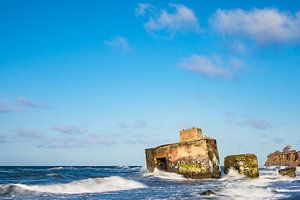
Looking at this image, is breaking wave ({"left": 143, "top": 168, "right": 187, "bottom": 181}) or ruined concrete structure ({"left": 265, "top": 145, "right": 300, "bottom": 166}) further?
ruined concrete structure ({"left": 265, "top": 145, "right": 300, "bottom": 166})

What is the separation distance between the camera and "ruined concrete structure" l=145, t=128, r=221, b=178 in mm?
18281

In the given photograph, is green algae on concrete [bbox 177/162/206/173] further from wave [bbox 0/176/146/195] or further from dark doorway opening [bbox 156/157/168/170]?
wave [bbox 0/176/146/195]

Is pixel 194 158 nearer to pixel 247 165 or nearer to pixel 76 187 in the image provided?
pixel 247 165

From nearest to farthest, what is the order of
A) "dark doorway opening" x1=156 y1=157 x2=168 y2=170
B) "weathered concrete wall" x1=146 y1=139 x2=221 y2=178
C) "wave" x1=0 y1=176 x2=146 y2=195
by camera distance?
"wave" x1=0 y1=176 x2=146 y2=195 < "weathered concrete wall" x1=146 y1=139 x2=221 y2=178 < "dark doorway opening" x1=156 y1=157 x2=168 y2=170

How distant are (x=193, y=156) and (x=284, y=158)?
6445cm

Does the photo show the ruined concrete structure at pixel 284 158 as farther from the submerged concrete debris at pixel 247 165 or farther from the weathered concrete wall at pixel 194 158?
the weathered concrete wall at pixel 194 158

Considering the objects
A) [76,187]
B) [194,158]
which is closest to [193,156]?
[194,158]

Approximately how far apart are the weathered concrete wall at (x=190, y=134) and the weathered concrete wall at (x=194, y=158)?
534 millimetres

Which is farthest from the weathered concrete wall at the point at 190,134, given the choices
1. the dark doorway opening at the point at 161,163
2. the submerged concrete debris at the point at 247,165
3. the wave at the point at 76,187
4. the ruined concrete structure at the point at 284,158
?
the ruined concrete structure at the point at 284,158

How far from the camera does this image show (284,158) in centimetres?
7581

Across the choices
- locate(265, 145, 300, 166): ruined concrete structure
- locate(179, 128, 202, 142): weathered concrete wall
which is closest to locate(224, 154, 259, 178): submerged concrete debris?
locate(179, 128, 202, 142): weathered concrete wall

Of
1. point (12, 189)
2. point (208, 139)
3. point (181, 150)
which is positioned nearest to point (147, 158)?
point (181, 150)

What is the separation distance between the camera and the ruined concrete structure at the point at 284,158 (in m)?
70.2

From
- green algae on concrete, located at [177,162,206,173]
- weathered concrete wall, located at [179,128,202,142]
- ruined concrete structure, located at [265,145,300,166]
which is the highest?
weathered concrete wall, located at [179,128,202,142]
